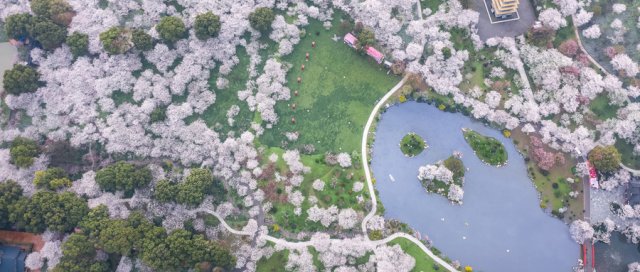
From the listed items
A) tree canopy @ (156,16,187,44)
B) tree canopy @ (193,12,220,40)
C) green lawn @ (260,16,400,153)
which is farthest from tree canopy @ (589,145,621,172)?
tree canopy @ (156,16,187,44)

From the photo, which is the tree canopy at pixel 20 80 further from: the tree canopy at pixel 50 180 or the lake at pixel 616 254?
the lake at pixel 616 254

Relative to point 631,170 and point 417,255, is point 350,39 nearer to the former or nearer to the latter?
point 417,255

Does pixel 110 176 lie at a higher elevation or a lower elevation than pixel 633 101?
lower

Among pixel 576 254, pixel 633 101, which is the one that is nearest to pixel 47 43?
pixel 576 254

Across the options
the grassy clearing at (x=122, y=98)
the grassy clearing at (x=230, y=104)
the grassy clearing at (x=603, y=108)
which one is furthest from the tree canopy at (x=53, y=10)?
the grassy clearing at (x=603, y=108)

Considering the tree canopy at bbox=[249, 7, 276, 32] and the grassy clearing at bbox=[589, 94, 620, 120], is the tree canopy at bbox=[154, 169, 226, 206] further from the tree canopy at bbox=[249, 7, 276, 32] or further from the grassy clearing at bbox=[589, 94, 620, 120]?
the grassy clearing at bbox=[589, 94, 620, 120]

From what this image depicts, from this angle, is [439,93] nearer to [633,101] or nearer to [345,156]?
[345,156]
